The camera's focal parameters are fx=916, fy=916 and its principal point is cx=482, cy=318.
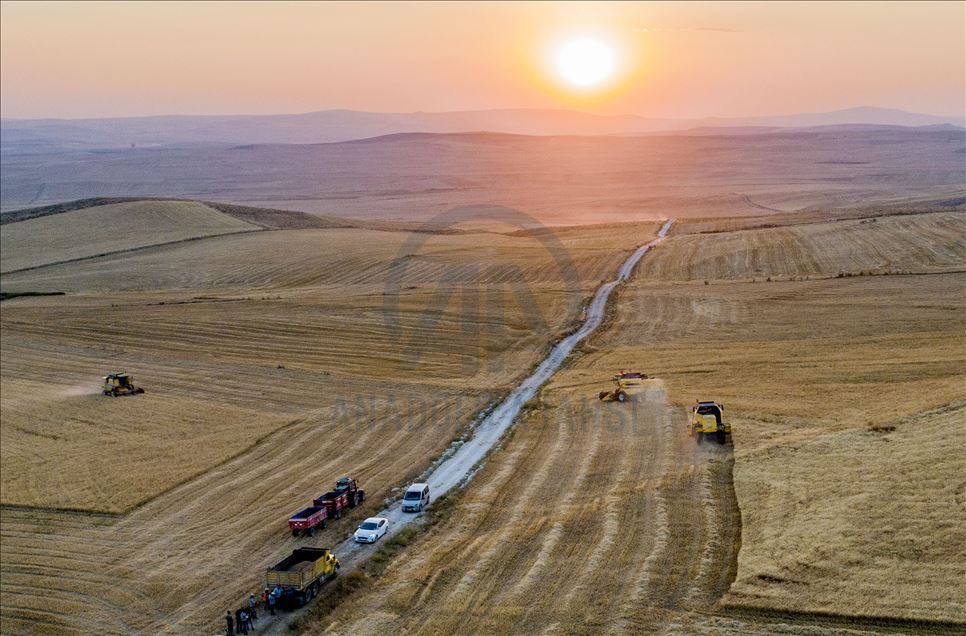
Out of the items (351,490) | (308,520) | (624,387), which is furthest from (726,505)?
(624,387)

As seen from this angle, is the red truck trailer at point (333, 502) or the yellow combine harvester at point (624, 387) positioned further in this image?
the yellow combine harvester at point (624, 387)

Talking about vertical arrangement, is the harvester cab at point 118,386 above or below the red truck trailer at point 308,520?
above

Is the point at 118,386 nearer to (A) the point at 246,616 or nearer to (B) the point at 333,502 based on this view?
(B) the point at 333,502

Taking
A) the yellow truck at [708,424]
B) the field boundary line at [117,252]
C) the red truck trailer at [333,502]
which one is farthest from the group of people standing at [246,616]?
the field boundary line at [117,252]

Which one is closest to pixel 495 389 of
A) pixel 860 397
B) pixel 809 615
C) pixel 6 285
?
pixel 860 397

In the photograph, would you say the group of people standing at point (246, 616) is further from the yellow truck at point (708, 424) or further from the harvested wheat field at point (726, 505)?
the yellow truck at point (708, 424)

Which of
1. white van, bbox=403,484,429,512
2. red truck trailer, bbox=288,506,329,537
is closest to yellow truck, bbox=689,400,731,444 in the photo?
white van, bbox=403,484,429,512
